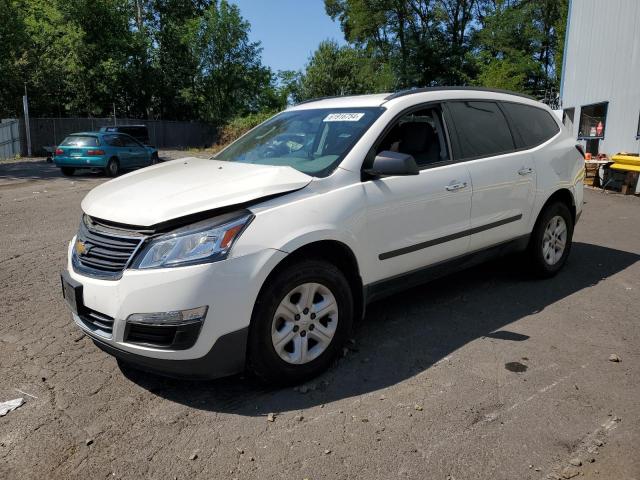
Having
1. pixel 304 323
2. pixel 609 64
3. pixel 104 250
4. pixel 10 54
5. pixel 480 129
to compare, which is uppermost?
pixel 10 54

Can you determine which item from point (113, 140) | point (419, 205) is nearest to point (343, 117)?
point (419, 205)

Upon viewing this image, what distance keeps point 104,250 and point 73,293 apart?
0.36 meters

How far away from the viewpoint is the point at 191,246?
293cm

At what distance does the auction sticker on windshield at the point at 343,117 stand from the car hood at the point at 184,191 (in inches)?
29.8

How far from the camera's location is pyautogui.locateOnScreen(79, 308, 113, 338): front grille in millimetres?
3076

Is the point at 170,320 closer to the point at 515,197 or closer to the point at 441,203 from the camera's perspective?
the point at 441,203

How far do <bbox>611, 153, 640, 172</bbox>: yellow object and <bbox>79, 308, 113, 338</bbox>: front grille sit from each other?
12.2 m

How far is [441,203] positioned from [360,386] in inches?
61.5

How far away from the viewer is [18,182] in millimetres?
14930

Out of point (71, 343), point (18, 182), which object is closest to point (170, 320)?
point (71, 343)

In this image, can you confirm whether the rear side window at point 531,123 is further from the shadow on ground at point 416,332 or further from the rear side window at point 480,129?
the shadow on ground at point 416,332

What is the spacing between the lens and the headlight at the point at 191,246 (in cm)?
290

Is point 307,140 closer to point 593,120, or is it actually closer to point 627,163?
point 627,163

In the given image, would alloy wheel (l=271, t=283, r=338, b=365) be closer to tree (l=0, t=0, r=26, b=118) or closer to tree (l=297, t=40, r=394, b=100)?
tree (l=0, t=0, r=26, b=118)
